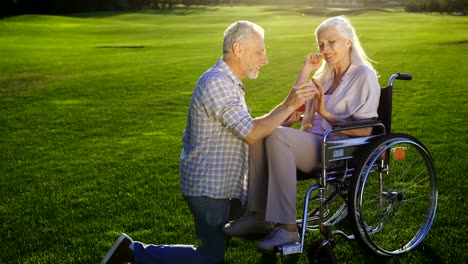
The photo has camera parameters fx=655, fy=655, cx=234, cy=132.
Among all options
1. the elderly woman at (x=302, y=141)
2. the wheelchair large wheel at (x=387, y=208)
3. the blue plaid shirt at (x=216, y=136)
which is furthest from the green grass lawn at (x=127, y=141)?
the blue plaid shirt at (x=216, y=136)

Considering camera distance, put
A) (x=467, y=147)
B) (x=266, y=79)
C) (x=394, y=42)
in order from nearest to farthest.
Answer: (x=467, y=147), (x=266, y=79), (x=394, y=42)

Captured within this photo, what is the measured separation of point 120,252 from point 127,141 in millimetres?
4383

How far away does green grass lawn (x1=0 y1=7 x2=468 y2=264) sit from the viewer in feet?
14.4

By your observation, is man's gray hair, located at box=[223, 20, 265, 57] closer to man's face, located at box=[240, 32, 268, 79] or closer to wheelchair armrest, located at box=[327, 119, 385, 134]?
man's face, located at box=[240, 32, 268, 79]

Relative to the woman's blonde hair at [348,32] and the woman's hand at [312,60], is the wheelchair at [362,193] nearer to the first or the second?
the woman's blonde hair at [348,32]

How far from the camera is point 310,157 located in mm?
3672

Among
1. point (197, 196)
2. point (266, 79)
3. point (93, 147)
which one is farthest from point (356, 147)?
point (266, 79)

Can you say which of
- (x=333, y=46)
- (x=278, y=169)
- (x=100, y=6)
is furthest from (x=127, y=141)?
(x=100, y=6)

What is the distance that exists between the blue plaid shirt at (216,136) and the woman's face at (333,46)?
80 cm

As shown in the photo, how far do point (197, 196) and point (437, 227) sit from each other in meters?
1.86

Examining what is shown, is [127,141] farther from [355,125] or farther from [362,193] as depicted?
[362,193]

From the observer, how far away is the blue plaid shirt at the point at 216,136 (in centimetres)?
341

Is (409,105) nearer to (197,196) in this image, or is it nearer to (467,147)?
(467,147)

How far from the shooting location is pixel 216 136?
351 centimetres
